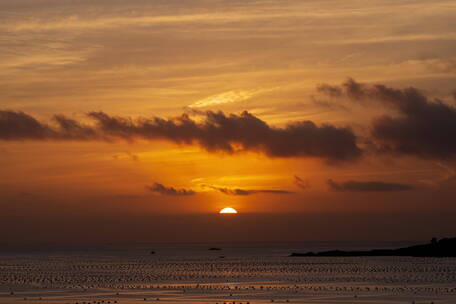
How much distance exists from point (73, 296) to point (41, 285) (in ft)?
60.9

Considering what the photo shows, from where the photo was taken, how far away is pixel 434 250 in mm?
191250

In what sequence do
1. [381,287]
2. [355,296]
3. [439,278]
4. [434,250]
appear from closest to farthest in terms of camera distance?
[355,296], [381,287], [439,278], [434,250]

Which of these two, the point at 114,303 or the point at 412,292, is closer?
the point at 114,303

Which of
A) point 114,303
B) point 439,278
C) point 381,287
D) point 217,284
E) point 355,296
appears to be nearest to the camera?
point 114,303

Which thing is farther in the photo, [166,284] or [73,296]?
[166,284]

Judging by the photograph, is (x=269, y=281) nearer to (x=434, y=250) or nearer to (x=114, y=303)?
(x=114, y=303)

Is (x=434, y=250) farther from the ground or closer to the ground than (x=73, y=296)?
farther from the ground

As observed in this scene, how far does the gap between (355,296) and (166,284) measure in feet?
91.3

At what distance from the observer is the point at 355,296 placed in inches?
2704

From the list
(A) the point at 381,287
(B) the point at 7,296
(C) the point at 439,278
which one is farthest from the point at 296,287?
(B) the point at 7,296

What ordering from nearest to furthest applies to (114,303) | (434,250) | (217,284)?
(114,303)
(217,284)
(434,250)

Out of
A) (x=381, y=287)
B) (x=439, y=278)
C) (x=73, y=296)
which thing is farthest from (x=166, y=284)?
(x=439, y=278)

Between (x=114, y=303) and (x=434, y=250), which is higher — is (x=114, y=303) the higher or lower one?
the lower one

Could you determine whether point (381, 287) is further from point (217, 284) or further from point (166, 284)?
point (166, 284)
